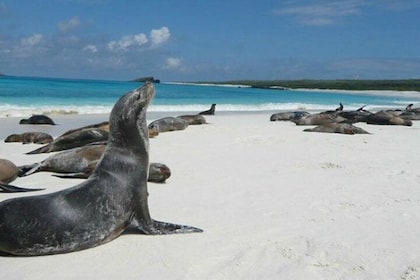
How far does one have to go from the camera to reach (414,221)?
16.5 feet

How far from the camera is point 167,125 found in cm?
1435

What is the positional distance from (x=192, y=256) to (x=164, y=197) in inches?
83.9

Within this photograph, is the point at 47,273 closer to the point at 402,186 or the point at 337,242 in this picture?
the point at 337,242

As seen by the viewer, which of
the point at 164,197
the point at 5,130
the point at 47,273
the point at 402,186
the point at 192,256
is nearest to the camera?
the point at 47,273

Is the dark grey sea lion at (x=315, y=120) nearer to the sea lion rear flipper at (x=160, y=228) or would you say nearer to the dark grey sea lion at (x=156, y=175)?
the dark grey sea lion at (x=156, y=175)

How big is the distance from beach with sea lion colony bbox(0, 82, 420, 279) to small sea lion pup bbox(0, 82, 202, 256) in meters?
0.10

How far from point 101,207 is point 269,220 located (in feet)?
5.39

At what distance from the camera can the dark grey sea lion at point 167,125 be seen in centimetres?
1404

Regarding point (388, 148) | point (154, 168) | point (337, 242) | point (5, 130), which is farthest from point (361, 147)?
point (5, 130)

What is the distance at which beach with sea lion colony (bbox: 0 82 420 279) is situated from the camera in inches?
148

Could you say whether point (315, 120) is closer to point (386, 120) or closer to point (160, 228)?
point (386, 120)

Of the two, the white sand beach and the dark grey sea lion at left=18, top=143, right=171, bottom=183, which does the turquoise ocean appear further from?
the white sand beach

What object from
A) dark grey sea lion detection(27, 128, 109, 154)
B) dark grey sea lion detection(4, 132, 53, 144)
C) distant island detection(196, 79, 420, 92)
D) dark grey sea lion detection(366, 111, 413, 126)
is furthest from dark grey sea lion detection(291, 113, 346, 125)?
distant island detection(196, 79, 420, 92)

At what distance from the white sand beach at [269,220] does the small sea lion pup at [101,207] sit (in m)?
0.11
